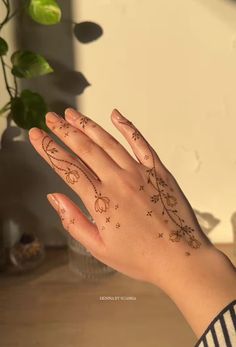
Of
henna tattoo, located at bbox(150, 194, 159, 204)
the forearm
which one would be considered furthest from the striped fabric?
henna tattoo, located at bbox(150, 194, 159, 204)

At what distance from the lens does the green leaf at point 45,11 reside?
2.31ft

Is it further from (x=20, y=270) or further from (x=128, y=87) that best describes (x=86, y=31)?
(x=20, y=270)

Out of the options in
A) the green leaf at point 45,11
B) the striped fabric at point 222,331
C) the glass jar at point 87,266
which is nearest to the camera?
the striped fabric at point 222,331

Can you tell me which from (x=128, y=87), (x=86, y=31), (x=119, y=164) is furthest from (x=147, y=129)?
(x=119, y=164)

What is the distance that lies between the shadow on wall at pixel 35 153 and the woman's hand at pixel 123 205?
253 millimetres

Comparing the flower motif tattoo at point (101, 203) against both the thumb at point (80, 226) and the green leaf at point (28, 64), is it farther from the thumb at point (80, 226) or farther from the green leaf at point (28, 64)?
the green leaf at point (28, 64)

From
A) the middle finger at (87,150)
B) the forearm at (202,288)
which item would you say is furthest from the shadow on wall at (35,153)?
the forearm at (202,288)

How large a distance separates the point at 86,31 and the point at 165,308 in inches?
17.1

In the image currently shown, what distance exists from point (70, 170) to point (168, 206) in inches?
4.2

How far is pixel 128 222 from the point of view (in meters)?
0.52

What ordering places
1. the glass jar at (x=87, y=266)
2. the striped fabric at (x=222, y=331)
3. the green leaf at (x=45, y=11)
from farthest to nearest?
the glass jar at (x=87, y=266)
the green leaf at (x=45, y=11)
the striped fabric at (x=222, y=331)

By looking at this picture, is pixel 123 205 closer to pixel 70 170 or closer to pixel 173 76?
pixel 70 170

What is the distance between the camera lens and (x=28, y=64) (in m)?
0.74

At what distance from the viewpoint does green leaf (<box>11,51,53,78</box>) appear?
740 mm
